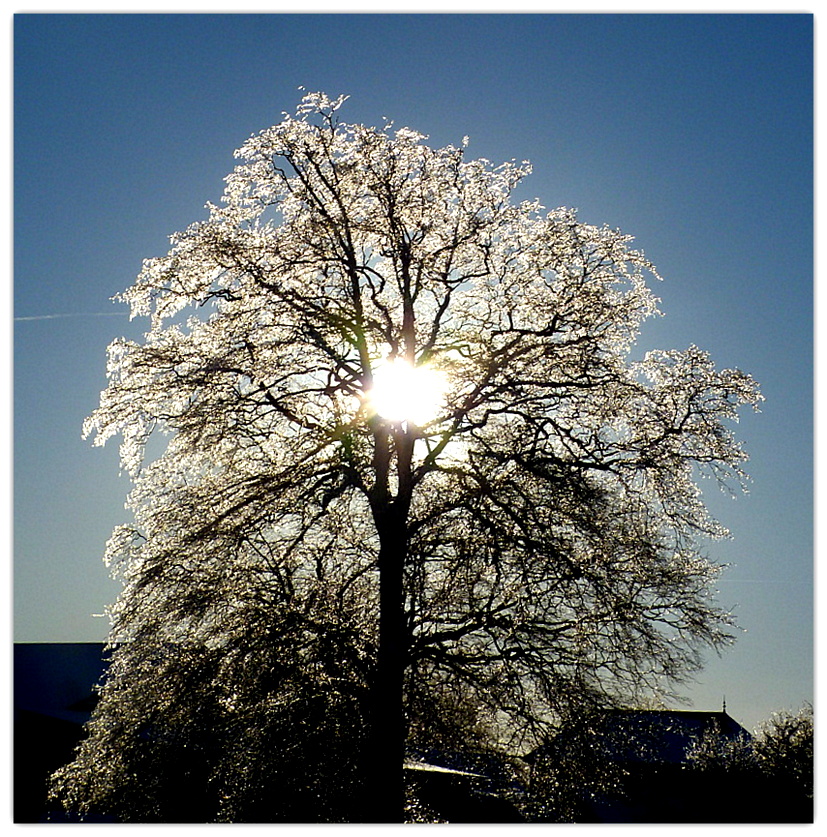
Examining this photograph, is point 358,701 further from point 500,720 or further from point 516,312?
point 516,312

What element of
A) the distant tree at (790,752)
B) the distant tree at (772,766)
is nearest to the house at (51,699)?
the distant tree at (772,766)

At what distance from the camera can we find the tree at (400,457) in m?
13.3

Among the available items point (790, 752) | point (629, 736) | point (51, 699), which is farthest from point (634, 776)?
point (51, 699)

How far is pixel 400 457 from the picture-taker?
14.2m

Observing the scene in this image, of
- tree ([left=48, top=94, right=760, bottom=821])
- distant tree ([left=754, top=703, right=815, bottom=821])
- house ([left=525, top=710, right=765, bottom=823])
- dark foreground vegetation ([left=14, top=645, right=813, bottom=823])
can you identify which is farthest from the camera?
tree ([left=48, top=94, right=760, bottom=821])

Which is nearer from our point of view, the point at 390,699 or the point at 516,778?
the point at 390,699

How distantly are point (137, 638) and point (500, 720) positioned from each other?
568cm

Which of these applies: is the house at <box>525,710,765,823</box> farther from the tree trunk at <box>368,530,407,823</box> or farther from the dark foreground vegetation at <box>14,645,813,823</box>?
the tree trunk at <box>368,530,407,823</box>

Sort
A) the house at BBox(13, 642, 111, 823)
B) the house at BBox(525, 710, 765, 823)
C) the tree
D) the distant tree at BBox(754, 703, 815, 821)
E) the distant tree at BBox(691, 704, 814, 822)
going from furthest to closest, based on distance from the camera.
Answer: the house at BBox(13, 642, 111, 823)
the tree
the house at BBox(525, 710, 765, 823)
the distant tree at BBox(754, 703, 815, 821)
the distant tree at BBox(691, 704, 814, 822)

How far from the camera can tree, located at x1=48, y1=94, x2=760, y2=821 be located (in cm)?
1333

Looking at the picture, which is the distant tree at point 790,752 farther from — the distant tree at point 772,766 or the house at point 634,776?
the house at point 634,776

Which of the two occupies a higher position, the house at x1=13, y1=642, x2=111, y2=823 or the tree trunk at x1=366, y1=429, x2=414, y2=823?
the tree trunk at x1=366, y1=429, x2=414, y2=823

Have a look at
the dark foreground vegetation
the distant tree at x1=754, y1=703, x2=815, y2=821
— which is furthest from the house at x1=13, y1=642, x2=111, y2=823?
the distant tree at x1=754, y1=703, x2=815, y2=821

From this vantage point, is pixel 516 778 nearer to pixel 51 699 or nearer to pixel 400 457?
pixel 400 457
